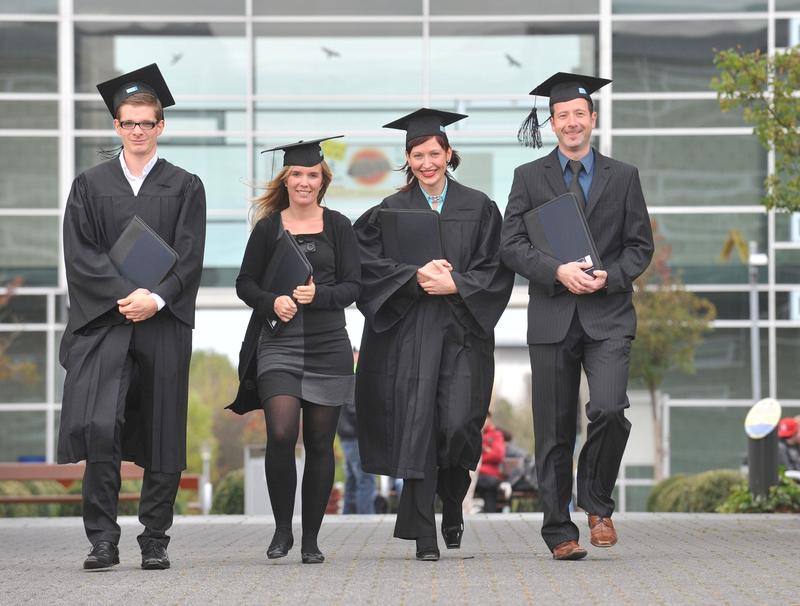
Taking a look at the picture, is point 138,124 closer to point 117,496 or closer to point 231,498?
point 117,496

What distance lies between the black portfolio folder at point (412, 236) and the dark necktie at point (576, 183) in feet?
2.56

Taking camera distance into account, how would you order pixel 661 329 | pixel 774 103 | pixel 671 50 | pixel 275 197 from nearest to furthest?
pixel 275 197, pixel 774 103, pixel 661 329, pixel 671 50

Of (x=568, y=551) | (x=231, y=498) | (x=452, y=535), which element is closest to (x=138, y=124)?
(x=452, y=535)

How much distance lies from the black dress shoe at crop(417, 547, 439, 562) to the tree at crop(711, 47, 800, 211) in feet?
18.7

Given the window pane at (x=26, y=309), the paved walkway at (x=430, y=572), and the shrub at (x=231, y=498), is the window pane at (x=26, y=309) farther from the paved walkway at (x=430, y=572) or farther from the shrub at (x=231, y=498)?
the paved walkway at (x=430, y=572)

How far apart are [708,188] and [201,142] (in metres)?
7.80

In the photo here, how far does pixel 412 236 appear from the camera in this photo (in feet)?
32.7

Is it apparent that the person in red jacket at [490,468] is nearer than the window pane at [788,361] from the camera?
Yes

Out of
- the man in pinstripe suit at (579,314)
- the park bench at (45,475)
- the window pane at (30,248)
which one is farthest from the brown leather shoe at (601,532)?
the window pane at (30,248)

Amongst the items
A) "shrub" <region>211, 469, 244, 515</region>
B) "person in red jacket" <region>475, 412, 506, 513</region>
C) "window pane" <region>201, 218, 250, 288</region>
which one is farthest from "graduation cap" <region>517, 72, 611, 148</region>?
"window pane" <region>201, 218, 250, 288</region>

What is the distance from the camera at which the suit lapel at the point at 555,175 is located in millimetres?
9617

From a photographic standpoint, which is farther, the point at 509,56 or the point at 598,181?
the point at 509,56

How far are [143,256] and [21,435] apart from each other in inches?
771

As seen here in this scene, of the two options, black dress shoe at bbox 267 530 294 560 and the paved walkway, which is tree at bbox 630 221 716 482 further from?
black dress shoe at bbox 267 530 294 560
